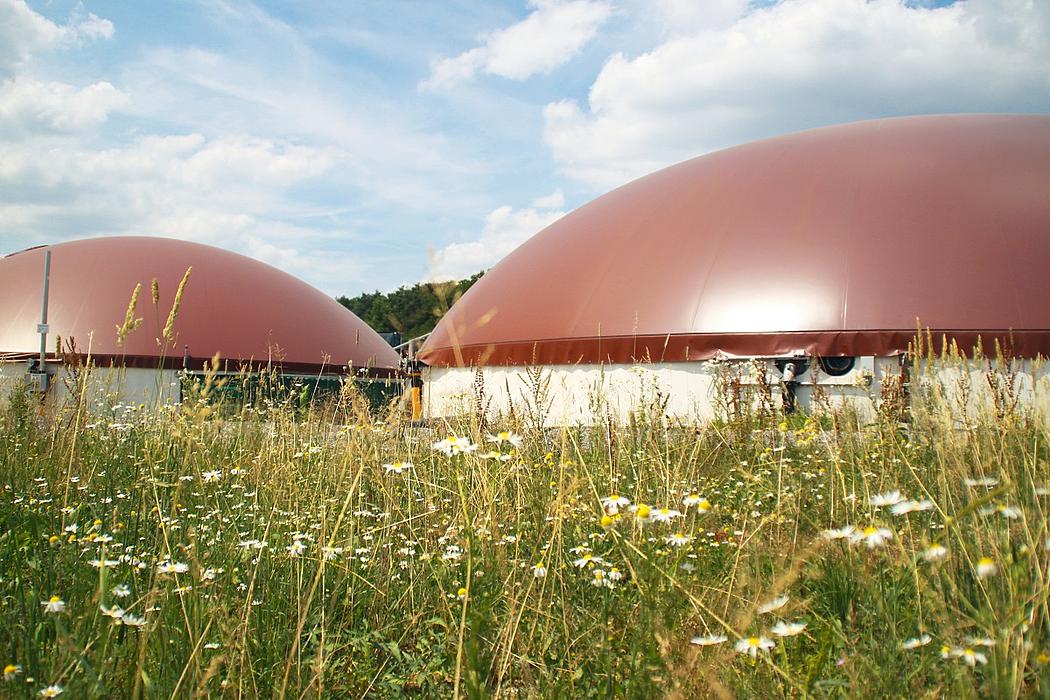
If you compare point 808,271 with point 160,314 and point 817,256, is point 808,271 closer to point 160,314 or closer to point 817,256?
point 817,256

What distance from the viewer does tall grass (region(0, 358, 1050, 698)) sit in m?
2.00

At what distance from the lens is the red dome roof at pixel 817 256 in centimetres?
1106

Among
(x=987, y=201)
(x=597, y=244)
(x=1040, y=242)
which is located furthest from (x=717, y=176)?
(x=1040, y=242)

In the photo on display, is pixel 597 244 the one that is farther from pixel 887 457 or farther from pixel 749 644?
pixel 749 644

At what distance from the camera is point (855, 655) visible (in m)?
1.99

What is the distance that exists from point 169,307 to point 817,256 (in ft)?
56.2

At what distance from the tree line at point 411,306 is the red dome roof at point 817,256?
2.78m

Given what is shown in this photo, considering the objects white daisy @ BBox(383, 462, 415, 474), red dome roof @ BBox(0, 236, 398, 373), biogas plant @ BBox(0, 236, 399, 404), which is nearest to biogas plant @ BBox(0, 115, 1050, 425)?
biogas plant @ BBox(0, 236, 399, 404)

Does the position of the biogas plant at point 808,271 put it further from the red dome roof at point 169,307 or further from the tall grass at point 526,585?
the red dome roof at point 169,307

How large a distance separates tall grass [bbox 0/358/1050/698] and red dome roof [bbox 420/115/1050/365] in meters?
6.92

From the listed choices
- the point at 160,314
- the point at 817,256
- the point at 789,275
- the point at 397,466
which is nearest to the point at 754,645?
the point at 397,466

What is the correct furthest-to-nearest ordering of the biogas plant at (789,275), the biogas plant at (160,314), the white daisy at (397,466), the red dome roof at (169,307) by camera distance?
the red dome roof at (169,307) < the biogas plant at (160,314) < the biogas plant at (789,275) < the white daisy at (397,466)

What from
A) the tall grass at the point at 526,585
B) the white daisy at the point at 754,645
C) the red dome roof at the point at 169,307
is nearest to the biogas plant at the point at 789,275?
the red dome roof at the point at 169,307

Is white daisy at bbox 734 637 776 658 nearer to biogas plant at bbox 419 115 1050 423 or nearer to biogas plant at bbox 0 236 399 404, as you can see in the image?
biogas plant at bbox 419 115 1050 423
